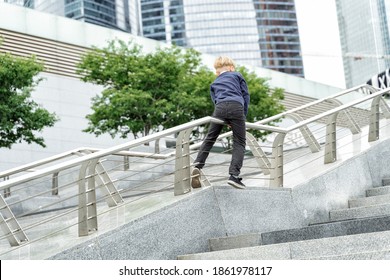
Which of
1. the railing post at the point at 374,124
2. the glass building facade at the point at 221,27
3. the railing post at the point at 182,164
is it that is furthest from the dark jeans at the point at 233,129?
the glass building facade at the point at 221,27

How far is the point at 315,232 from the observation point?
5875 mm

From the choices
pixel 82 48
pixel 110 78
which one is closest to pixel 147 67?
pixel 110 78

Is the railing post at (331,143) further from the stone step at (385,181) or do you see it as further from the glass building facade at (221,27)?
the glass building facade at (221,27)

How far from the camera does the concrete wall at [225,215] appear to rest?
18.9ft

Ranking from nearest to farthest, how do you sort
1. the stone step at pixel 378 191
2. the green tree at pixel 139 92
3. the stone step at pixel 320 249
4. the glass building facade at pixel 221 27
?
the stone step at pixel 320 249 < the stone step at pixel 378 191 < the green tree at pixel 139 92 < the glass building facade at pixel 221 27

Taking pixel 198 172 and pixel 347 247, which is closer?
pixel 347 247

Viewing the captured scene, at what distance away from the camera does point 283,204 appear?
7441 millimetres

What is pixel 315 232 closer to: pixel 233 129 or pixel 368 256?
pixel 368 256

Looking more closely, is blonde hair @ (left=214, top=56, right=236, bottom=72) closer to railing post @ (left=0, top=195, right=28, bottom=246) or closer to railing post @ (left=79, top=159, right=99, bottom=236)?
railing post @ (left=79, top=159, right=99, bottom=236)

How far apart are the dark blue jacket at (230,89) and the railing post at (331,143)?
229 cm

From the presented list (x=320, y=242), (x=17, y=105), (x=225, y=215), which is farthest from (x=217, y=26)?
(x=320, y=242)
